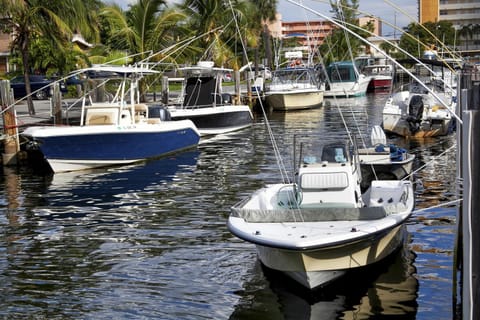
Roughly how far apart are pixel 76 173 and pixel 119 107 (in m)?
2.76

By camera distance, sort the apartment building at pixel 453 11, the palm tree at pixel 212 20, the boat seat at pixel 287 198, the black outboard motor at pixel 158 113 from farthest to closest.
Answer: the apartment building at pixel 453 11 → the palm tree at pixel 212 20 → the black outboard motor at pixel 158 113 → the boat seat at pixel 287 198

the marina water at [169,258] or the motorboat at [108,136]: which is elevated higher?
the motorboat at [108,136]

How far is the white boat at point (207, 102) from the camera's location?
34500mm

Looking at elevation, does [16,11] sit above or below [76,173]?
above

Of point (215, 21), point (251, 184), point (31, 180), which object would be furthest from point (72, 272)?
point (215, 21)

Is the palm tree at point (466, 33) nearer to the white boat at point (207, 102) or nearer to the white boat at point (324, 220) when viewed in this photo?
the white boat at point (207, 102)

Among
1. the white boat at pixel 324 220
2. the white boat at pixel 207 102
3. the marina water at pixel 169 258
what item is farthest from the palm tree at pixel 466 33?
the white boat at pixel 324 220

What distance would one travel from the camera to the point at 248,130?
37406 mm

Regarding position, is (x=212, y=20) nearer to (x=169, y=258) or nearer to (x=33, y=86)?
(x=33, y=86)

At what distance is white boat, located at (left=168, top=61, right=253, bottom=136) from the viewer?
113 ft

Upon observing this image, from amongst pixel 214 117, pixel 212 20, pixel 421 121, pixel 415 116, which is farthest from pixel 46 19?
pixel 421 121

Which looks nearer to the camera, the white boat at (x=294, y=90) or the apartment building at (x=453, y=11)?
the white boat at (x=294, y=90)

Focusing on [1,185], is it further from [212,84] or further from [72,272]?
[212,84]

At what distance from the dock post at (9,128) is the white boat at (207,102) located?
9.53m
